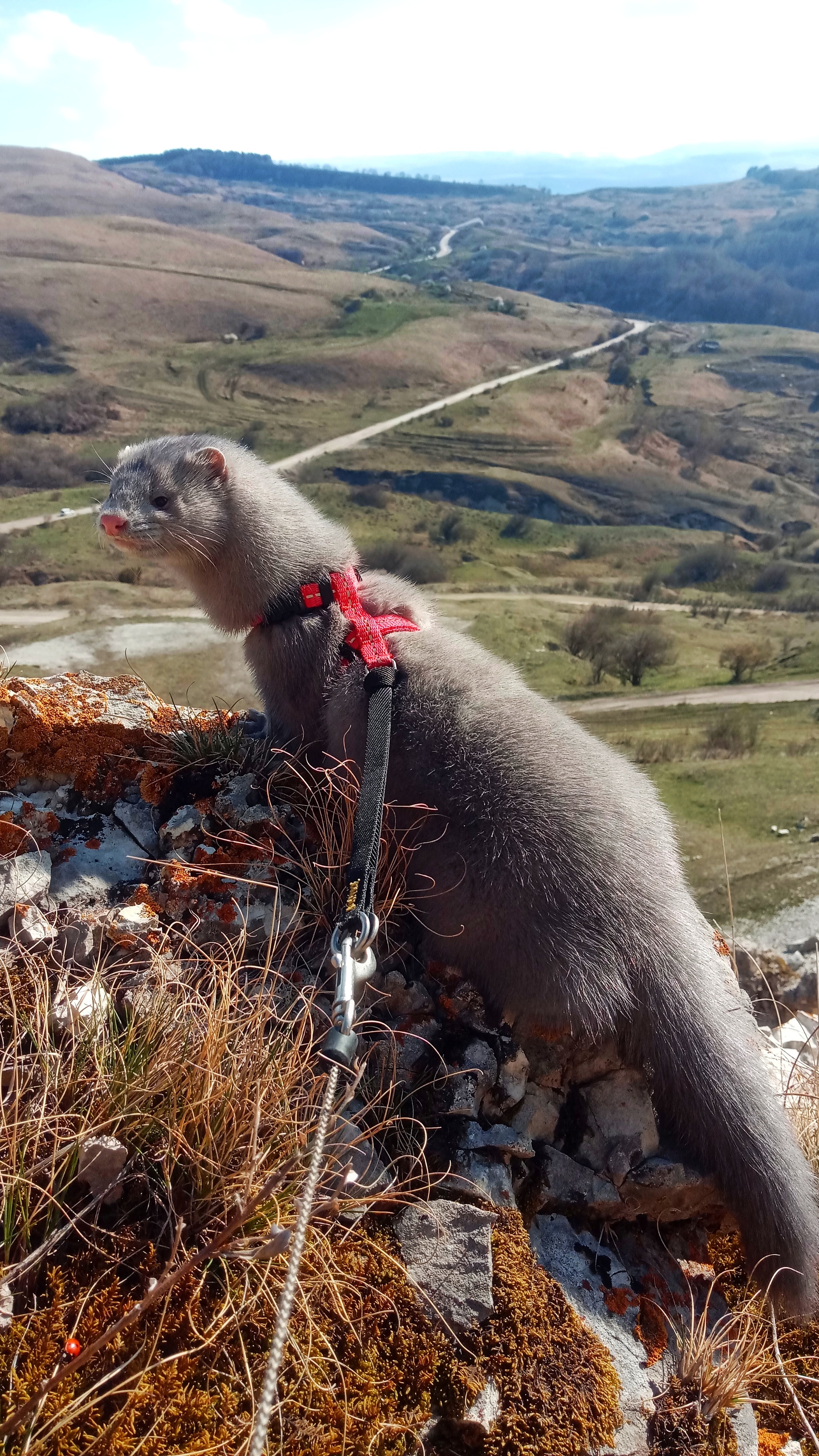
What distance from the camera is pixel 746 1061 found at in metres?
3.84

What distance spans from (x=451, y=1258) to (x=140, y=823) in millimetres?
2701

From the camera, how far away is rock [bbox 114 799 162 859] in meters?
4.59

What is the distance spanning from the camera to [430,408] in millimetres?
106188

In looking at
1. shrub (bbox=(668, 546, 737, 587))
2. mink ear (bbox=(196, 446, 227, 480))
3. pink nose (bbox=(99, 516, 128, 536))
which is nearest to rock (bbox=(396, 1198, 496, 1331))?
pink nose (bbox=(99, 516, 128, 536))

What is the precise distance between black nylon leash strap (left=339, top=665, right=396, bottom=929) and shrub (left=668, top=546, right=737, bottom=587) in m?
71.4

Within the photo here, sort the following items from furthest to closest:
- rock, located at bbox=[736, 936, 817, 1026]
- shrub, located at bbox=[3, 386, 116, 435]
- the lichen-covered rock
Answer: shrub, located at bbox=[3, 386, 116, 435] < rock, located at bbox=[736, 936, 817, 1026] < the lichen-covered rock

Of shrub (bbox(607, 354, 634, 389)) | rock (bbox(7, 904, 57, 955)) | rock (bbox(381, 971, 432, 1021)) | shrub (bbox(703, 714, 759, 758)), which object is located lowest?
shrub (bbox(703, 714, 759, 758))

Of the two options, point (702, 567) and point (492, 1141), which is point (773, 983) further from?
point (702, 567)

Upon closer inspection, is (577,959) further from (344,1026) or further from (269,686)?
(269,686)

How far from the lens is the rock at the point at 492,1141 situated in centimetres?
350

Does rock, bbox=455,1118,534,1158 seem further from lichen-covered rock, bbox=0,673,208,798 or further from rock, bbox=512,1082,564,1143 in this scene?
lichen-covered rock, bbox=0,673,208,798

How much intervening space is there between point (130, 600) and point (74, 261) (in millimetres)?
125253

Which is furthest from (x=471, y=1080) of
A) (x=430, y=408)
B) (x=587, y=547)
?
(x=430, y=408)

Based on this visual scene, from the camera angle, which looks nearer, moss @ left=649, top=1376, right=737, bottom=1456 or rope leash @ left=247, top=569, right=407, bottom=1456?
rope leash @ left=247, top=569, right=407, bottom=1456
